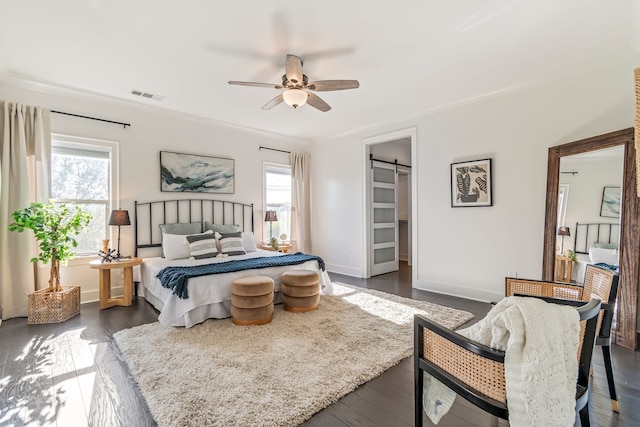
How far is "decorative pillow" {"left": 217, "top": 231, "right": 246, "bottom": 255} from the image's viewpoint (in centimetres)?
436

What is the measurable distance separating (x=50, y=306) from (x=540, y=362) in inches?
169

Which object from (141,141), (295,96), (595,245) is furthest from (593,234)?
(141,141)

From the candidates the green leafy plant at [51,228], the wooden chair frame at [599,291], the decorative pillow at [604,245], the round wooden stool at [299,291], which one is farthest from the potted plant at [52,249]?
the decorative pillow at [604,245]

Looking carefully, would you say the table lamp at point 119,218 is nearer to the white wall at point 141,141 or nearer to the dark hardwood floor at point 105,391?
the white wall at point 141,141

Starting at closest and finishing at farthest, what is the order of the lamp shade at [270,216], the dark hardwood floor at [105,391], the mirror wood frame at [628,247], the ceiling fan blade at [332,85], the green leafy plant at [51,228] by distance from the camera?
the dark hardwood floor at [105,391] < the mirror wood frame at [628,247] < the ceiling fan blade at [332,85] < the green leafy plant at [51,228] < the lamp shade at [270,216]

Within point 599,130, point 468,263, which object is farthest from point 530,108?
point 468,263

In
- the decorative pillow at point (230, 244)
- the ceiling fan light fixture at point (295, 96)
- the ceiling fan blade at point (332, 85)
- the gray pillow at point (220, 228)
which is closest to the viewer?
the ceiling fan blade at point (332, 85)

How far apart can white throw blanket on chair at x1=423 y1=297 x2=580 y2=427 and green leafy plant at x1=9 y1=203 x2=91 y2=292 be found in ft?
13.3

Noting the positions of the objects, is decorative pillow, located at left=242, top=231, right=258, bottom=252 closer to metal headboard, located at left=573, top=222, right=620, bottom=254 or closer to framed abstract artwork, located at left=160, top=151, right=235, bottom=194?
framed abstract artwork, located at left=160, top=151, right=235, bottom=194

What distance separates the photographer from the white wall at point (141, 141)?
3.74 meters

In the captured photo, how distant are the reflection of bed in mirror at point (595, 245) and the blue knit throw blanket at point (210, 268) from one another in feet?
9.31

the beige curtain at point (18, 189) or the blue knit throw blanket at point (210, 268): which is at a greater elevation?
the beige curtain at point (18, 189)

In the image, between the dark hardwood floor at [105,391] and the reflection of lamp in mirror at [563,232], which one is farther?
the reflection of lamp in mirror at [563,232]

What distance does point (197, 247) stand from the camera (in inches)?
161
